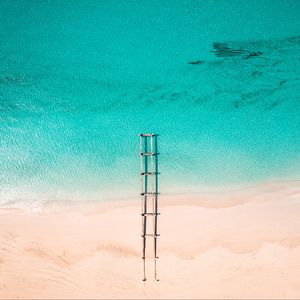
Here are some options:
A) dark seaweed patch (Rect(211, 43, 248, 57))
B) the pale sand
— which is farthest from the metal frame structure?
dark seaweed patch (Rect(211, 43, 248, 57))

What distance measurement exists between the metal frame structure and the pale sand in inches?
2.8

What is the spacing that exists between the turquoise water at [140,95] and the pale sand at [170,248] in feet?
0.64

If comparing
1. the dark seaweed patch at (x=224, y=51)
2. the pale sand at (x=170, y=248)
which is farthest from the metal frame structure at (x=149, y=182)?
the dark seaweed patch at (x=224, y=51)

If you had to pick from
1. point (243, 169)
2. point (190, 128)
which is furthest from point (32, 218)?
point (243, 169)

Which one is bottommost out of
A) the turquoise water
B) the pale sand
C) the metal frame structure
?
the pale sand

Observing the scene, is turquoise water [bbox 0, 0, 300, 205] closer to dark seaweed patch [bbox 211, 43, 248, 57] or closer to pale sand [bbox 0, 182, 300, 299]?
dark seaweed patch [bbox 211, 43, 248, 57]

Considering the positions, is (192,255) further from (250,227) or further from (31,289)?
Answer: (31,289)

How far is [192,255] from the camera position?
2.96 metres

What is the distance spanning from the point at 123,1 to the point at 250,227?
2735mm

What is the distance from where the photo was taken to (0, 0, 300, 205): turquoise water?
3.00 meters

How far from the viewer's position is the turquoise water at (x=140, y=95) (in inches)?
118

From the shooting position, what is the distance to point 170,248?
2.96 meters

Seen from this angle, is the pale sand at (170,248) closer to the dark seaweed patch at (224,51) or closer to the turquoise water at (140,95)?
the turquoise water at (140,95)

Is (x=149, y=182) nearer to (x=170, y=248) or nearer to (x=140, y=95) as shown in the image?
(x=170, y=248)
